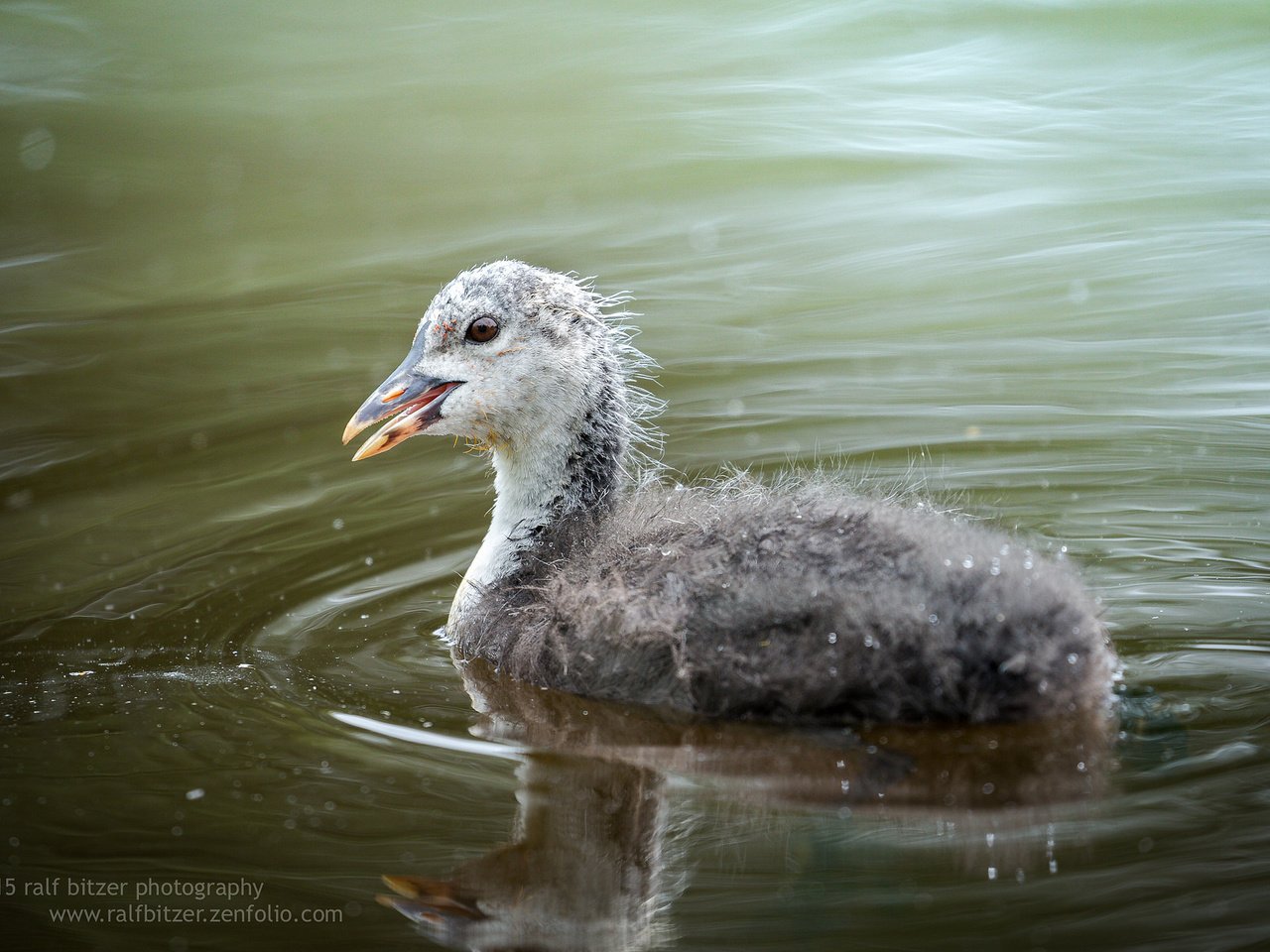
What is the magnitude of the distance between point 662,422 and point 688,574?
3003 mm

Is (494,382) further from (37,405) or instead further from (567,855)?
(37,405)

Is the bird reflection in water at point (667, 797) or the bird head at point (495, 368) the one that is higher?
the bird head at point (495, 368)

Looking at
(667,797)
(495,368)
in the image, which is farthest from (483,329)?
(667,797)

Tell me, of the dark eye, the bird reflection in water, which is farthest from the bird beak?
the bird reflection in water

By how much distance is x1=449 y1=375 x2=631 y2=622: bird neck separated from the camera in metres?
5.47

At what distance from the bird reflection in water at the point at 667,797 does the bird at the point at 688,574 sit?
0.09 metres

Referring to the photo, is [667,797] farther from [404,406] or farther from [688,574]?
[404,406]

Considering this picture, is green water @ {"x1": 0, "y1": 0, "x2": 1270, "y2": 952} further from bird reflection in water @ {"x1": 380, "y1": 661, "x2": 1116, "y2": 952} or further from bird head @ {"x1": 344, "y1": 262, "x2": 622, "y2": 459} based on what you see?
bird head @ {"x1": 344, "y1": 262, "x2": 622, "y2": 459}

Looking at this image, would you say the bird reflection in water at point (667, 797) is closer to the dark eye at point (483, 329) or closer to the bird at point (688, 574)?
the bird at point (688, 574)

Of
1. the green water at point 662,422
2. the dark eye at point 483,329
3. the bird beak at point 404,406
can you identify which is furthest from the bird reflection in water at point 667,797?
the dark eye at point 483,329

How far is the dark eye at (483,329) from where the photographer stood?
18.0 ft

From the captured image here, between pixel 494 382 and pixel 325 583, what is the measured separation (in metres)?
1.17

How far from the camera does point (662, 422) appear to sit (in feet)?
24.7

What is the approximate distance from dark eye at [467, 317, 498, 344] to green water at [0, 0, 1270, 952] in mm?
1040
